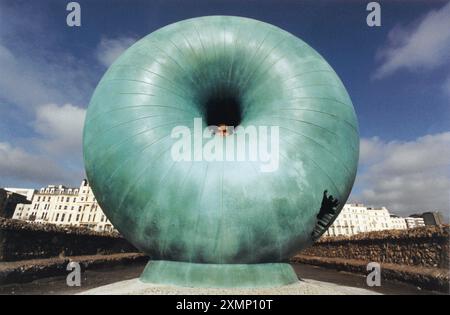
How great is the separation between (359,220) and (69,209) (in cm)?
8361

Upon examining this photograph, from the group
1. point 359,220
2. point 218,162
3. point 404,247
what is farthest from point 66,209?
point 359,220

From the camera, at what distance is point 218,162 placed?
232 inches

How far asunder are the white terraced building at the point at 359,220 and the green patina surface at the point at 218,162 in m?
85.4

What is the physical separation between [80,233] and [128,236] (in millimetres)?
9475

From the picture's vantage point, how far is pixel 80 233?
14.4 meters

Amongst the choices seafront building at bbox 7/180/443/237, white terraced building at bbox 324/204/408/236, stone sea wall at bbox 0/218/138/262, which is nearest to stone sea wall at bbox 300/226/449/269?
stone sea wall at bbox 0/218/138/262

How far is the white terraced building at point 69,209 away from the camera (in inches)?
2594

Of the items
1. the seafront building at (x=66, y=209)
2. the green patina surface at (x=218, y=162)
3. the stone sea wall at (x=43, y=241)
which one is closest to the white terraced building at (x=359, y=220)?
the seafront building at (x=66, y=209)

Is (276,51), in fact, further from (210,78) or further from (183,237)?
(183,237)

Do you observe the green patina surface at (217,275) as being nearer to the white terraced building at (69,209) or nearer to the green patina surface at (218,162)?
the green patina surface at (218,162)

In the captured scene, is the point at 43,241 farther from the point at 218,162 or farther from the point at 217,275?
the point at 218,162
